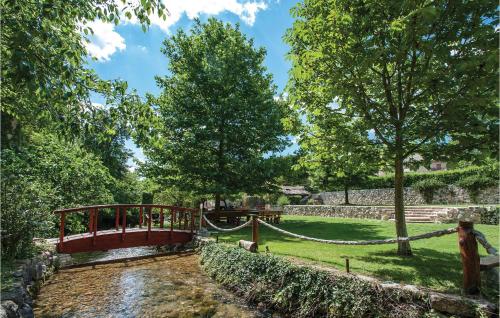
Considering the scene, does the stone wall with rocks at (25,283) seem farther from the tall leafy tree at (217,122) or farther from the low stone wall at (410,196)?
the low stone wall at (410,196)

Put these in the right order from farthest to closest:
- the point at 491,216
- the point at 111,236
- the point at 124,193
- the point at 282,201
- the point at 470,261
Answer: the point at 282,201, the point at 124,193, the point at 491,216, the point at 111,236, the point at 470,261

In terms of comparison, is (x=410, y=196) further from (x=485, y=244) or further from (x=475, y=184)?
(x=485, y=244)

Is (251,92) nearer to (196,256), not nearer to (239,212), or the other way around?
(239,212)

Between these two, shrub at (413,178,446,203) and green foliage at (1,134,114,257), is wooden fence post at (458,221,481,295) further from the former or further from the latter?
shrub at (413,178,446,203)

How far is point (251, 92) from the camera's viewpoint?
58.7 ft

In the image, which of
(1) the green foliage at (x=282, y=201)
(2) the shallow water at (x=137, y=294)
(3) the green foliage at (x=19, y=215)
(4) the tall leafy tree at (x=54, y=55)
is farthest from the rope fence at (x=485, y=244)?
(1) the green foliage at (x=282, y=201)

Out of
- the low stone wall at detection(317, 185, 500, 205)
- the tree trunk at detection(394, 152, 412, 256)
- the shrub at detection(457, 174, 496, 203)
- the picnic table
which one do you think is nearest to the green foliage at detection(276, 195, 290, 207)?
the low stone wall at detection(317, 185, 500, 205)

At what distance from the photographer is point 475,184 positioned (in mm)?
21688

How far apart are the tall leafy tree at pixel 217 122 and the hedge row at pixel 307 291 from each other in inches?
320

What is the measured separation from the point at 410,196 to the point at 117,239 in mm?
23646

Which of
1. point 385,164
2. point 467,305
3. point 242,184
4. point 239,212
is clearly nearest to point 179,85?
point 242,184

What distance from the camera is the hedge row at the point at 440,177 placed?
2138cm

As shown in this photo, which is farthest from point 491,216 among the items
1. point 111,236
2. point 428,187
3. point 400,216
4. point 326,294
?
point 111,236

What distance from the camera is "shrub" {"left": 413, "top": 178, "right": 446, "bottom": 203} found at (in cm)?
2467
